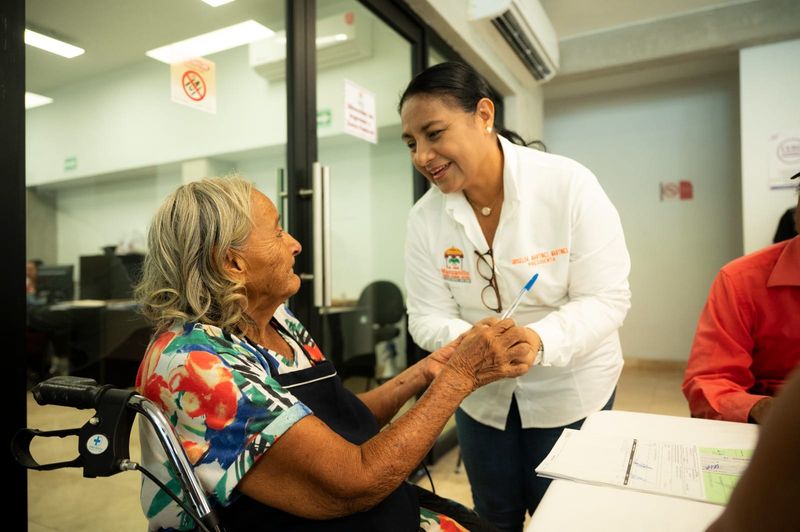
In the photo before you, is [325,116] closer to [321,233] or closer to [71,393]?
[321,233]

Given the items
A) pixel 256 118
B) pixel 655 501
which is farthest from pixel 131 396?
pixel 256 118

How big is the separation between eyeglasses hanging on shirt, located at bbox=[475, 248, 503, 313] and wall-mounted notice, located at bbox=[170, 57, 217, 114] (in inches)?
45.8

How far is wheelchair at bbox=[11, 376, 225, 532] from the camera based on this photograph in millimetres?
813

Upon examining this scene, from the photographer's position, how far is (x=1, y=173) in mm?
1162

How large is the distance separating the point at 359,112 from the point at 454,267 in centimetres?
144

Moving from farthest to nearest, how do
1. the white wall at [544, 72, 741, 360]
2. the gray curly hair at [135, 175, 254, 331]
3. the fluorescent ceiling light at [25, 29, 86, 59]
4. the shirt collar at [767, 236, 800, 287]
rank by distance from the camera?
the white wall at [544, 72, 741, 360] < the fluorescent ceiling light at [25, 29, 86, 59] < the shirt collar at [767, 236, 800, 287] < the gray curly hair at [135, 175, 254, 331]

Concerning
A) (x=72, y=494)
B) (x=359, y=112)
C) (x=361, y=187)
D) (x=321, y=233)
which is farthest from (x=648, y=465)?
(x=361, y=187)

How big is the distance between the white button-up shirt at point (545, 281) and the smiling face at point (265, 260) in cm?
50

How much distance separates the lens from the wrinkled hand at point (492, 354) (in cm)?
111

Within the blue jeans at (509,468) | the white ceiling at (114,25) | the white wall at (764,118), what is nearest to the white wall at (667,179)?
the white wall at (764,118)

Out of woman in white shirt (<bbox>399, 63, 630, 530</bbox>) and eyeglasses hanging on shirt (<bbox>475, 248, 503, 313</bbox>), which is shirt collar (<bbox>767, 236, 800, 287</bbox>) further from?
eyeglasses hanging on shirt (<bbox>475, 248, 503, 313</bbox>)

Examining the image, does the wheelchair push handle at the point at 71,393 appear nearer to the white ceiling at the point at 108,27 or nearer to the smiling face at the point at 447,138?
the white ceiling at the point at 108,27

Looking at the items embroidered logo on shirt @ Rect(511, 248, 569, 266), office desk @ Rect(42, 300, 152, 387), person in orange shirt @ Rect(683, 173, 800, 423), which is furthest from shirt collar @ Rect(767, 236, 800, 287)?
office desk @ Rect(42, 300, 152, 387)

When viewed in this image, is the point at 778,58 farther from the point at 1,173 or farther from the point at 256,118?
the point at 1,173
